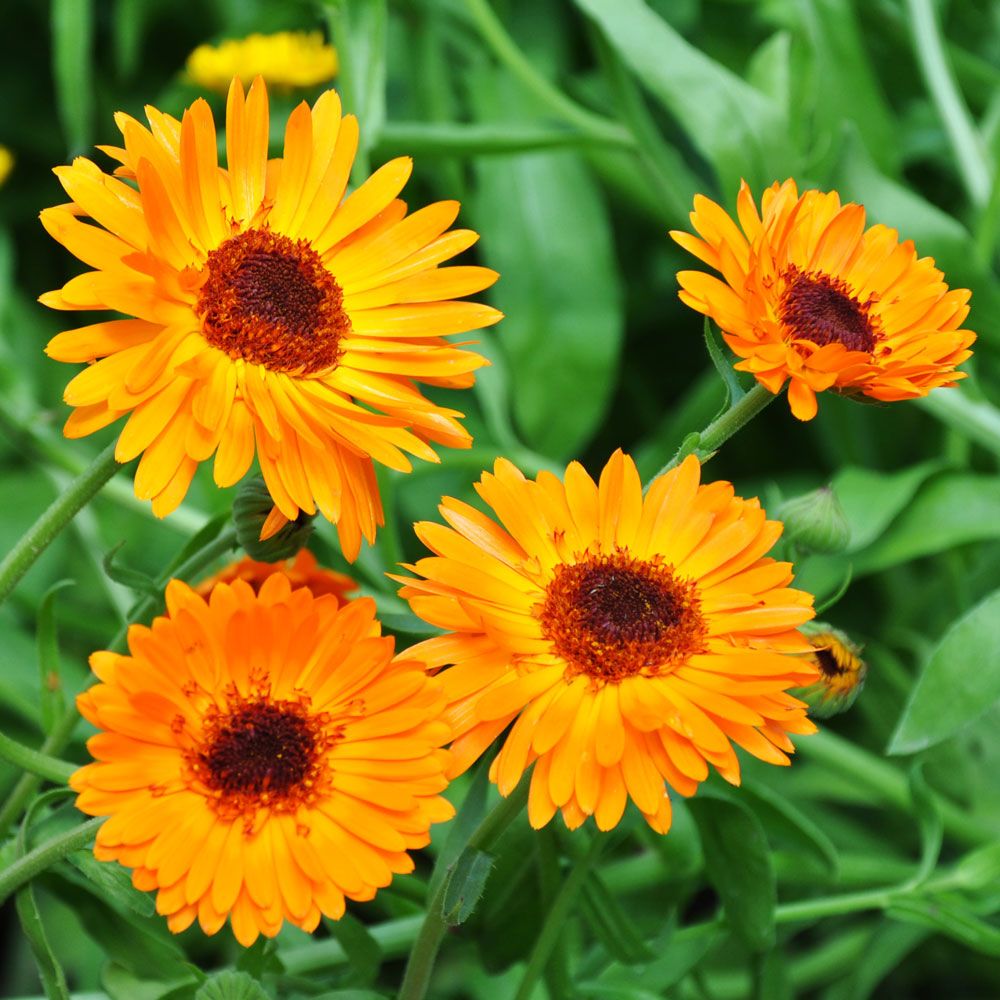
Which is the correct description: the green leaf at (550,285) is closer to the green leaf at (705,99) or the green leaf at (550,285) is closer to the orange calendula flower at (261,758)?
the green leaf at (705,99)

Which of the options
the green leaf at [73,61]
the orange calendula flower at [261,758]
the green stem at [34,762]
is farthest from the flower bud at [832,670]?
the green leaf at [73,61]

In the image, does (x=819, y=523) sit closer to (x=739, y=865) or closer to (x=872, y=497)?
(x=739, y=865)

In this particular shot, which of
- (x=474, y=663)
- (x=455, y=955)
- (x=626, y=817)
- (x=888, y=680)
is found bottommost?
(x=455, y=955)

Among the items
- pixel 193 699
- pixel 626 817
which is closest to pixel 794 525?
pixel 626 817

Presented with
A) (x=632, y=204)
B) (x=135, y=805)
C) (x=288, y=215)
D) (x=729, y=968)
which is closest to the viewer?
(x=135, y=805)

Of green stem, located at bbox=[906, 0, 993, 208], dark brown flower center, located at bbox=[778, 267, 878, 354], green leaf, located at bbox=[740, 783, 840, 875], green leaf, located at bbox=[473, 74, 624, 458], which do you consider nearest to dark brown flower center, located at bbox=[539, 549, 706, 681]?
dark brown flower center, located at bbox=[778, 267, 878, 354]

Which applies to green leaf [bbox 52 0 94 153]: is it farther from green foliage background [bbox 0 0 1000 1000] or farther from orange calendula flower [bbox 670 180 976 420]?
orange calendula flower [bbox 670 180 976 420]

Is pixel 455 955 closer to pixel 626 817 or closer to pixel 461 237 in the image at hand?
pixel 626 817
